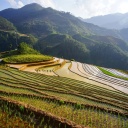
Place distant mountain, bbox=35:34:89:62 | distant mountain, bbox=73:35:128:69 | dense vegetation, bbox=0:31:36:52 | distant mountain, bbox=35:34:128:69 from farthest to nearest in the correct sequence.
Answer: dense vegetation, bbox=0:31:36:52, distant mountain, bbox=35:34:89:62, distant mountain, bbox=35:34:128:69, distant mountain, bbox=73:35:128:69

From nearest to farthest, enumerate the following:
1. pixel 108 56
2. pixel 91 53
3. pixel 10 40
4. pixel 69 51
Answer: pixel 108 56
pixel 69 51
pixel 91 53
pixel 10 40

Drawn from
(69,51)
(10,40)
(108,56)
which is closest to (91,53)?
(108,56)

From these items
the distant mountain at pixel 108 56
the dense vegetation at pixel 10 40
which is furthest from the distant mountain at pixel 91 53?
the dense vegetation at pixel 10 40

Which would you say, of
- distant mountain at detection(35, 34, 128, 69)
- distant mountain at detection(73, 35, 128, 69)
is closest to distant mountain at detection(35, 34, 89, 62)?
distant mountain at detection(35, 34, 128, 69)

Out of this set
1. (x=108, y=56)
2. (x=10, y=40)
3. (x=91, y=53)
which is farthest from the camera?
(x=10, y=40)

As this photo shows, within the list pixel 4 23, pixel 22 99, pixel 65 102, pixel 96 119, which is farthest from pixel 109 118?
pixel 4 23

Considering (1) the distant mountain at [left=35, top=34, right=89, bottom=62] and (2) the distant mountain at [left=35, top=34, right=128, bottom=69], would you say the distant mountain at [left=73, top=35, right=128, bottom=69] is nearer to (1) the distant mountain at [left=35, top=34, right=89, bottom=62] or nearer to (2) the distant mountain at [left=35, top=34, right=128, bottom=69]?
(2) the distant mountain at [left=35, top=34, right=128, bottom=69]

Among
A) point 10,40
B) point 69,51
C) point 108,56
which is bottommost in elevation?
point 108,56

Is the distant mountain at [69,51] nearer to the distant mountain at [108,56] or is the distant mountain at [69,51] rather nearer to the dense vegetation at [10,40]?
the distant mountain at [108,56]

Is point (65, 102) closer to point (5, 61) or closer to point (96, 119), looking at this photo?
point (96, 119)

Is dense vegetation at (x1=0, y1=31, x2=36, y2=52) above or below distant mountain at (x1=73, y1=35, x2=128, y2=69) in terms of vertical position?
above

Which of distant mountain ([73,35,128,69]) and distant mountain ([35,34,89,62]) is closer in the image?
Result: distant mountain ([73,35,128,69])

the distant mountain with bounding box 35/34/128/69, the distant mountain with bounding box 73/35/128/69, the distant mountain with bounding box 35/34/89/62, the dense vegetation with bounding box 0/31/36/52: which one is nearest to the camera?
the distant mountain with bounding box 73/35/128/69

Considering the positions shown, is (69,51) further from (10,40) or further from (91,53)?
(10,40)
